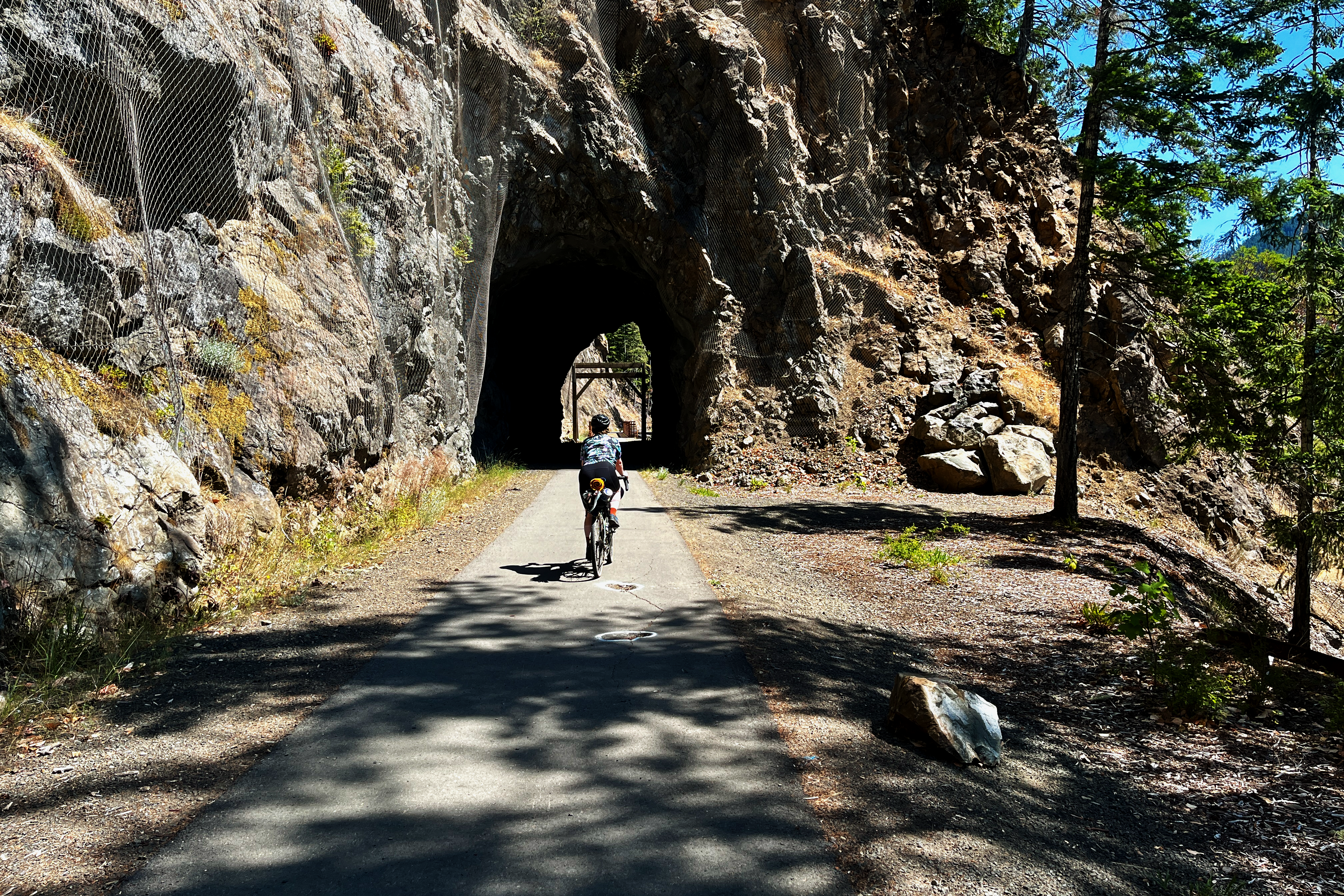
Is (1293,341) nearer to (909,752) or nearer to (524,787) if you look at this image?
(909,752)

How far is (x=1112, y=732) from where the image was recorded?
4742 mm

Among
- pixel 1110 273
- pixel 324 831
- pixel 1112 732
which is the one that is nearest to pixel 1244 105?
pixel 1110 273

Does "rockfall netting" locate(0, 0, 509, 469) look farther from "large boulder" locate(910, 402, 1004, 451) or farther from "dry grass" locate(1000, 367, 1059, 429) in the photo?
"dry grass" locate(1000, 367, 1059, 429)

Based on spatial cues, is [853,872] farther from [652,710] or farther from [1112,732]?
[1112,732]

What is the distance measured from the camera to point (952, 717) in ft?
13.6

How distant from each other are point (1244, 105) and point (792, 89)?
13.5m

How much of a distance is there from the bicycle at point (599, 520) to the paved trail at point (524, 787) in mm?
2209

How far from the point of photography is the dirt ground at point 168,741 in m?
2.97

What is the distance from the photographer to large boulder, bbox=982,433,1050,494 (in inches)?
675

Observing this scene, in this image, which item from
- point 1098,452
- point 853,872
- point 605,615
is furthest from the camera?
point 1098,452

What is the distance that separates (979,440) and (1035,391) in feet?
8.59

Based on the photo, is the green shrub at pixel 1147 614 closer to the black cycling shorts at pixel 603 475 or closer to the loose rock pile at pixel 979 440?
the black cycling shorts at pixel 603 475

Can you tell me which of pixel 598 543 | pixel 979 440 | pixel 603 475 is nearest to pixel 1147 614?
pixel 598 543

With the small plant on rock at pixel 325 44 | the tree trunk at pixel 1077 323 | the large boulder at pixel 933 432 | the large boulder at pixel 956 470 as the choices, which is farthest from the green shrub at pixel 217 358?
the large boulder at pixel 933 432
